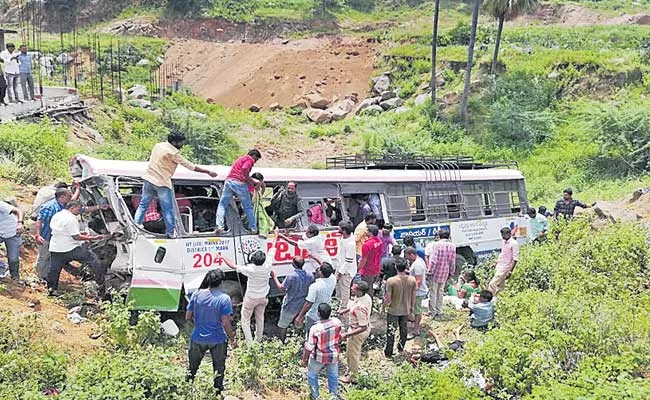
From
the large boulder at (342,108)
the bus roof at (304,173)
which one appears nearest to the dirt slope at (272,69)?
the large boulder at (342,108)

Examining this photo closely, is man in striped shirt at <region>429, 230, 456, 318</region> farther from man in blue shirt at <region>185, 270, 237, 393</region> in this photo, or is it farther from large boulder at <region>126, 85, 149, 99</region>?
large boulder at <region>126, 85, 149, 99</region>

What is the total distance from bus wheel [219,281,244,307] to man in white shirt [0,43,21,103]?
11.1 metres

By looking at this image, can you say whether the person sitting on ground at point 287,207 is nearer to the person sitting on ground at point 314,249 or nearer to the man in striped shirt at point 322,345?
the person sitting on ground at point 314,249

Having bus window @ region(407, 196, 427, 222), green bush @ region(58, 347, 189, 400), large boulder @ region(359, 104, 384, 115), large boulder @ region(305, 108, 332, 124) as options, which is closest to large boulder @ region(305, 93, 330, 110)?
large boulder @ region(305, 108, 332, 124)

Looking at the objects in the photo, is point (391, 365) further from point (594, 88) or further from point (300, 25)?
point (300, 25)

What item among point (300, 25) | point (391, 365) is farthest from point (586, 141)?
point (300, 25)

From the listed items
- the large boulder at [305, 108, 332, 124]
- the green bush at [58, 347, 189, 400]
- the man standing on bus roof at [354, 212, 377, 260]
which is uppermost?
the man standing on bus roof at [354, 212, 377, 260]

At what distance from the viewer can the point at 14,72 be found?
694 inches

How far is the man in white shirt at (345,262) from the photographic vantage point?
A: 9.41 m

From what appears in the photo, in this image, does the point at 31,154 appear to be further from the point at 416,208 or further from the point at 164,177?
the point at 416,208

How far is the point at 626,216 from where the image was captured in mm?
17297

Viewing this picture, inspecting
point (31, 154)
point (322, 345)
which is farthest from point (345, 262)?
point (31, 154)

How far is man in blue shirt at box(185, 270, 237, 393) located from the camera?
269 inches

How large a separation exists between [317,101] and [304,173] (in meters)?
27.6
